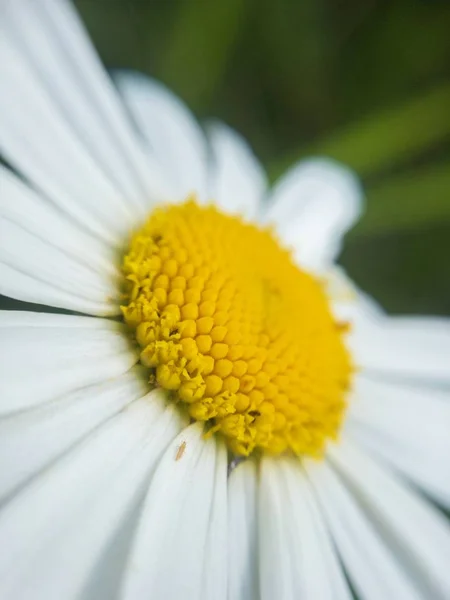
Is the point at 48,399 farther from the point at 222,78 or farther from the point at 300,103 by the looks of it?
the point at 300,103

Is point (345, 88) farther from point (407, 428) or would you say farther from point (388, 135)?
point (407, 428)

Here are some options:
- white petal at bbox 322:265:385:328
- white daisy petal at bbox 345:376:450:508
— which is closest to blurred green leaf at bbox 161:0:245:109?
white petal at bbox 322:265:385:328

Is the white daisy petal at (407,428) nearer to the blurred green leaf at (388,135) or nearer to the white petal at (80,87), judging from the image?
the white petal at (80,87)

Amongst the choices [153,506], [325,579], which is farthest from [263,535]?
[153,506]

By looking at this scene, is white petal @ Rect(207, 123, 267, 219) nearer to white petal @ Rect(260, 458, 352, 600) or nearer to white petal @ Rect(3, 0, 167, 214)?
white petal @ Rect(3, 0, 167, 214)

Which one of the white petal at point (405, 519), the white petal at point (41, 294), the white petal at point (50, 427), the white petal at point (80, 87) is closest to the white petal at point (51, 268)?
the white petal at point (41, 294)

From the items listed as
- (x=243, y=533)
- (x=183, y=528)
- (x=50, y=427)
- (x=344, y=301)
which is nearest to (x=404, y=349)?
(x=344, y=301)

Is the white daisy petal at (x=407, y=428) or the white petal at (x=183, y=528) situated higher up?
the white daisy petal at (x=407, y=428)
